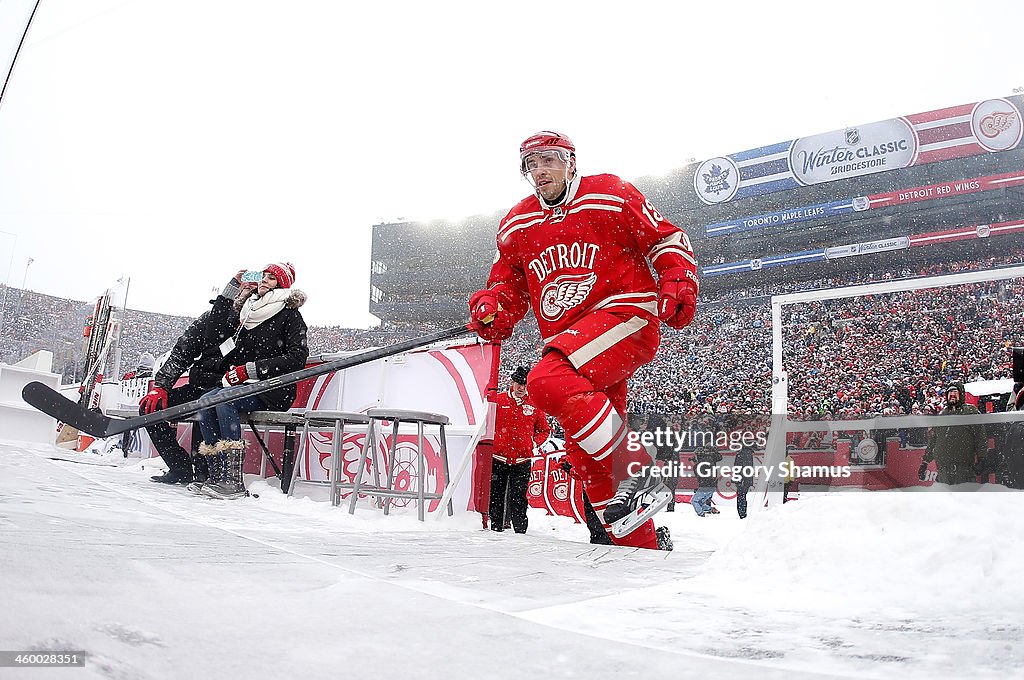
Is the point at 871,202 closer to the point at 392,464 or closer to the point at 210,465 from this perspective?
the point at 392,464

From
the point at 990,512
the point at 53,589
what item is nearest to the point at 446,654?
the point at 53,589

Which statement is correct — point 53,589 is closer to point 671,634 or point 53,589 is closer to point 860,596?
point 671,634

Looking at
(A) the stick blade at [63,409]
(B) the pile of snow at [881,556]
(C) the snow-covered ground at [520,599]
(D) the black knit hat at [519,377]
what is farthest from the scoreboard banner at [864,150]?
(A) the stick blade at [63,409]

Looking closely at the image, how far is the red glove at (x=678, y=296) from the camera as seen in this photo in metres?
2.15

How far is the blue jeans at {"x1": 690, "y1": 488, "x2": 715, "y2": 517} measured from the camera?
362cm

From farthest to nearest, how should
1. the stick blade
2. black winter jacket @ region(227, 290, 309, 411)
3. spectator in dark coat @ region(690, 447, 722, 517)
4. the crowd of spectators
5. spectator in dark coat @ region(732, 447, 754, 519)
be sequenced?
the crowd of spectators, black winter jacket @ region(227, 290, 309, 411), spectator in dark coat @ region(690, 447, 722, 517), spectator in dark coat @ region(732, 447, 754, 519), the stick blade

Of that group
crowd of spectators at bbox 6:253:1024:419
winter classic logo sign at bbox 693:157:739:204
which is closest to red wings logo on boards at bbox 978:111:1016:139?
crowd of spectators at bbox 6:253:1024:419

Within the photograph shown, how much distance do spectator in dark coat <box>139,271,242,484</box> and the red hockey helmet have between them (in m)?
2.43

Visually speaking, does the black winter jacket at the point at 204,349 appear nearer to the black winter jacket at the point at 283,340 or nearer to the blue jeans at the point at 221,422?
the black winter jacket at the point at 283,340

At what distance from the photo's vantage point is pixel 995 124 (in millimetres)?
17391

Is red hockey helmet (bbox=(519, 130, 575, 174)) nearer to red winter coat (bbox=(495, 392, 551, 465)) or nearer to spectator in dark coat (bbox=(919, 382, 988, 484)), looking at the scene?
spectator in dark coat (bbox=(919, 382, 988, 484))

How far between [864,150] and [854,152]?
0.24 metres

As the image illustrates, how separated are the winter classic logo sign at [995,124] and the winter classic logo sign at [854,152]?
4.74 ft

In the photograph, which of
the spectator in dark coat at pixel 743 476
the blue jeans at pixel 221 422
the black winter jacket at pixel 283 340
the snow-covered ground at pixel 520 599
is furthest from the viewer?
the black winter jacket at pixel 283 340
